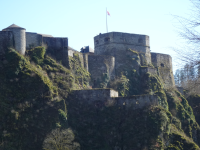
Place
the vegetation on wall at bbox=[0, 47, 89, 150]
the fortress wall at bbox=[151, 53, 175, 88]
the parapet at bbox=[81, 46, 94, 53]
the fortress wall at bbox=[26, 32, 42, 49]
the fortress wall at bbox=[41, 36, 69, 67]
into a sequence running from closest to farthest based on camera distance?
1. the vegetation on wall at bbox=[0, 47, 89, 150]
2. the fortress wall at bbox=[26, 32, 42, 49]
3. the fortress wall at bbox=[41, 36, 69, 67]
4. the fortress wall at bbox=[151, 53, 175, 88]
5. the parapet at bbox=[81, 46, 94, 53]

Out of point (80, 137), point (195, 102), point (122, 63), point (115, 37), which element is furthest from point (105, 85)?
point (195, 102)

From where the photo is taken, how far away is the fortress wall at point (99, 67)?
4200cm

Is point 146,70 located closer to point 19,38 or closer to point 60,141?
point 19,38

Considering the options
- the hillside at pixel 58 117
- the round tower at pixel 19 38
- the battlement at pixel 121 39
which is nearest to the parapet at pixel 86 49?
the battlement at pixel 121 39

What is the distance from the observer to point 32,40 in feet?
120

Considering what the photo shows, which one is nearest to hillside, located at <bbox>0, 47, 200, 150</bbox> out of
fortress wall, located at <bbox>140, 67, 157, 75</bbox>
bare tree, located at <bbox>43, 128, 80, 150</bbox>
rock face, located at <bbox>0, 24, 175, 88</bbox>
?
bare tree, located at <bbox>43, 128, 80, 150</bbox>

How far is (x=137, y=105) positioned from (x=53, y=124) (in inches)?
346

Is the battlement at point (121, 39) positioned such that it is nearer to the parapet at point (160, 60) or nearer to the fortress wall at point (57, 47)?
the parapet at point (160, 60)

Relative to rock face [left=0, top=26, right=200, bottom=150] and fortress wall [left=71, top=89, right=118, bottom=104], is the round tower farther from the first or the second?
fortress wall [left=71, top=89, right=118, bottom=104]

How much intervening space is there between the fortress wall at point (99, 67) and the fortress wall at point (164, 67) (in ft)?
32.0

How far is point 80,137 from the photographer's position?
31391 mm

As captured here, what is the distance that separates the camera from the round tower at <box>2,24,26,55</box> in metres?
34.2

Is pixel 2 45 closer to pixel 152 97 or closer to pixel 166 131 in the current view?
pixel 152 97

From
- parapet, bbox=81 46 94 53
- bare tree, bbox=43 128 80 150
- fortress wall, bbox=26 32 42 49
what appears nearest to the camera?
bare tree, bbox=43 128 80 150
